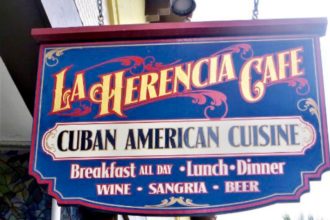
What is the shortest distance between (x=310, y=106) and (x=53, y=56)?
1215 millimetres

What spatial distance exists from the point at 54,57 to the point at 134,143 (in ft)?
1.94

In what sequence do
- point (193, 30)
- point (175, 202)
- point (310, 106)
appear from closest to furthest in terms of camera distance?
point (175, 202), point (310, 106), point (193, 30)

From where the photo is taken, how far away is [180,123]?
2590 mm

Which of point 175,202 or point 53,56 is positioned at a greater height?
point 53,56

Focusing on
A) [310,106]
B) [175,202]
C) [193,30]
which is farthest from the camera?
[193,30]

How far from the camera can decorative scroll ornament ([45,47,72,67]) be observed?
2729 millimetres

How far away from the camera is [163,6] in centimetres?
700

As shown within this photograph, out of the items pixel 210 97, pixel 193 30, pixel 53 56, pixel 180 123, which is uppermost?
pixel 193 30

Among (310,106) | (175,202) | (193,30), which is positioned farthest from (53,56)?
(310,106)

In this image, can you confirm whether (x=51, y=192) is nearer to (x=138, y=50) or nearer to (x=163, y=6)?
(x=138, y=50)

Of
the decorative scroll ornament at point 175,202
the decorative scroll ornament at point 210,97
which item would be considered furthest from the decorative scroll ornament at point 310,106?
the decorative scroll ornament at point 175,202

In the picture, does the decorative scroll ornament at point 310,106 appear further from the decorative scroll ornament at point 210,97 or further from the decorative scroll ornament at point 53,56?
the decorative scroll ornament at point 53,56

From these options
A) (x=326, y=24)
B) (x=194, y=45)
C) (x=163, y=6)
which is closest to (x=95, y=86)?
(x=194, y=45)

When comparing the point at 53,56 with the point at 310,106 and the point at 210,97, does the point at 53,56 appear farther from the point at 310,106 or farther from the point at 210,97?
the point at 310,106
